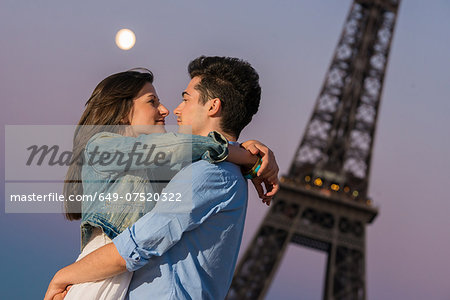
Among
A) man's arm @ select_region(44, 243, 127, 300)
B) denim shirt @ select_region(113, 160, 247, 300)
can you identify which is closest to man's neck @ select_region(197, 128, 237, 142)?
denim shirt @ select_region(113, 160, 247, 300)

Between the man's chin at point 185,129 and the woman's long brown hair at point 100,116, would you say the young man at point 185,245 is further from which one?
the woman's long brown hair at point 100,116

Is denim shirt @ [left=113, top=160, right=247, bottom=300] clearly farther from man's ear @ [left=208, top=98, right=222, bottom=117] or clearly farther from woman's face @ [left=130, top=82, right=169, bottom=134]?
woman's face @ [left=130, top=82, right=169, bottom=134]

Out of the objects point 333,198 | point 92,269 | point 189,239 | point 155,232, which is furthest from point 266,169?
point 333,198

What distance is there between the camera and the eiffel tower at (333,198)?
1870 cm

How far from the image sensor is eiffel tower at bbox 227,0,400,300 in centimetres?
1870

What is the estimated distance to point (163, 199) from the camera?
189 centimetres

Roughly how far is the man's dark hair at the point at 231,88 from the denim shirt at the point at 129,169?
149mm

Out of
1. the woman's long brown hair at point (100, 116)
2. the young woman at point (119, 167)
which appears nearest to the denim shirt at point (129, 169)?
the young woman at point (119, 167)

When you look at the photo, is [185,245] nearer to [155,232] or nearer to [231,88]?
[155,232]

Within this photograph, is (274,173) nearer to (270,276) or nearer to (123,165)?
(123,165)

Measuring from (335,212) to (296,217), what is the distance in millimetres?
1223

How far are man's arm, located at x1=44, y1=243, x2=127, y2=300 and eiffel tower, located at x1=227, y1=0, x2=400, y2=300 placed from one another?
54.2 ft

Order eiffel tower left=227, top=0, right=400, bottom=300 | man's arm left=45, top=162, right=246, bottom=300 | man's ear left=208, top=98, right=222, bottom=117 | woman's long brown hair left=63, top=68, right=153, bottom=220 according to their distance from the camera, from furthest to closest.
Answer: eiffel tower left=227, top=0, right=400, bottom=300, woman's long brown hair left=63, top=68, right=153, bottom=220, man's ear left=208, top=98, right=222, bottom=117, man's arm left=45, top=162, right=246, bottom=300

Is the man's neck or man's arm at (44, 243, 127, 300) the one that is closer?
man's arm at (44, 243, 127, 300)
